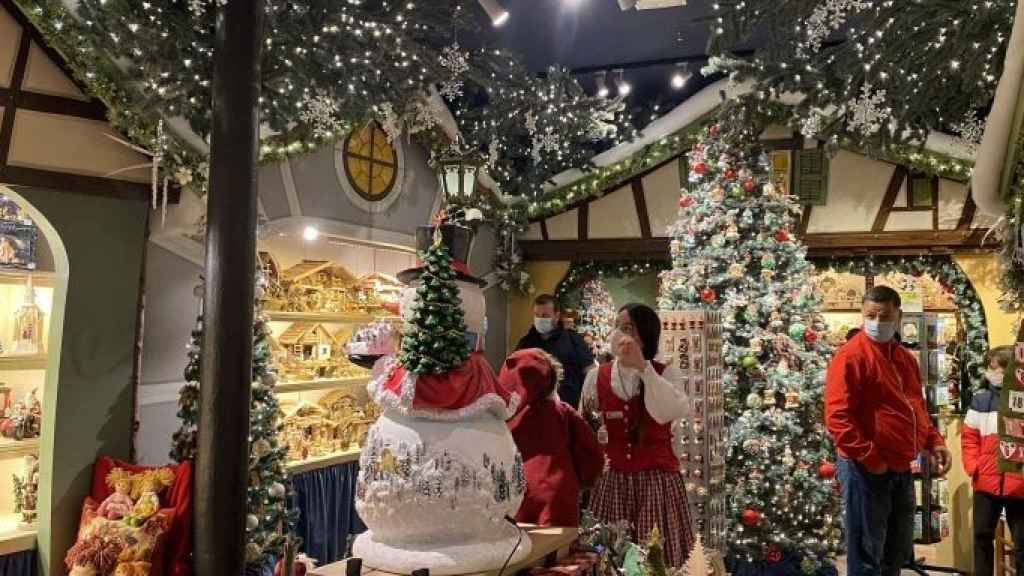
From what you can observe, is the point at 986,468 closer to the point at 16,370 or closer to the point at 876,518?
the point at 876,518

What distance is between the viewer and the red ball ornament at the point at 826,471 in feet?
17.0

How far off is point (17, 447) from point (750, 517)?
13.7 feet

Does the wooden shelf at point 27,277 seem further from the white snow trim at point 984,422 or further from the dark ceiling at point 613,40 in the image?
the white snow trim at point 984,422

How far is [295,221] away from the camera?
4.94m

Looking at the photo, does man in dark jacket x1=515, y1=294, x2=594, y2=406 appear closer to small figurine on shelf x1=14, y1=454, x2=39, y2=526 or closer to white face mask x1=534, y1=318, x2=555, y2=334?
white face mask x1=534, y1=318, x2=555, y2=334

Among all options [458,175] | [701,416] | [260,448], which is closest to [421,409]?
[458,175]

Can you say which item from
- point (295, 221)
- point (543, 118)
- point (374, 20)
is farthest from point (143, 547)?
point (543, 118)

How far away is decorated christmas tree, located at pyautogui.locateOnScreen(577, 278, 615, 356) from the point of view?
8000 millimetres

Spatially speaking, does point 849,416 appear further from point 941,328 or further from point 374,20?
point 941,328

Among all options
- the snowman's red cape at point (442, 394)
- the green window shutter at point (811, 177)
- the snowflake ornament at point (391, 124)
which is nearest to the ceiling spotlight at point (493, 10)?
the snowflake ornament at point (391, 124)

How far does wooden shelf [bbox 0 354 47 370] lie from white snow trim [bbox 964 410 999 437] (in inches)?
200

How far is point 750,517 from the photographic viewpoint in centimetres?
506

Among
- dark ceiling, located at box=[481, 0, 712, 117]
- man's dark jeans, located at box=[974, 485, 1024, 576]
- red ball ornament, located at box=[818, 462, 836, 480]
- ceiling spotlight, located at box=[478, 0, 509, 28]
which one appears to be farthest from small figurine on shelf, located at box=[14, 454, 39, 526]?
man's dark jeans, located at box=[974, 485, 1024, 576]

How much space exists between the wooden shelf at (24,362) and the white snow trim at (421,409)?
93.2 inches
